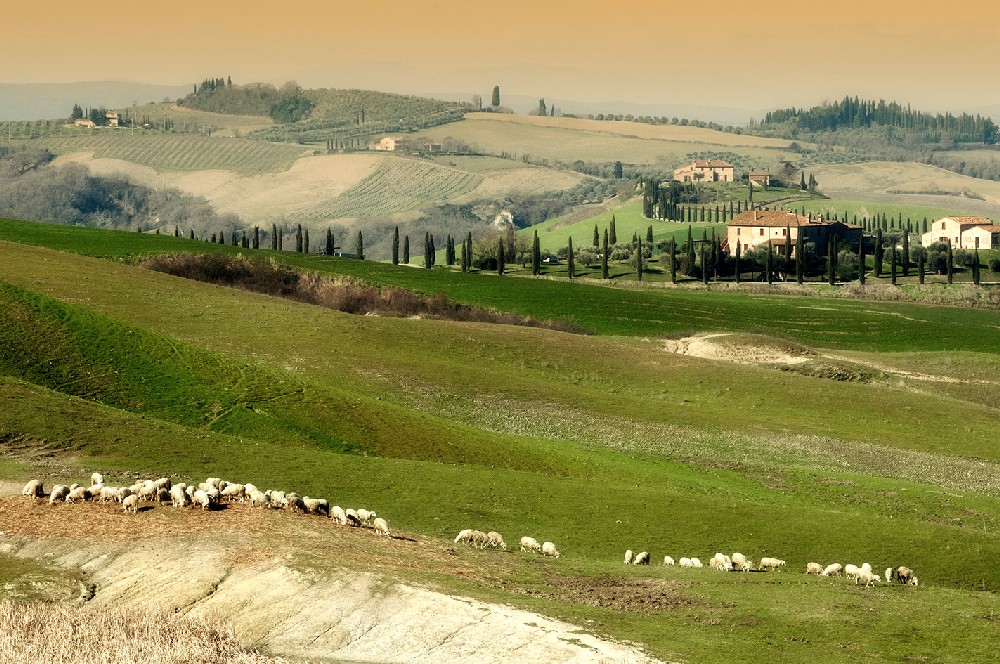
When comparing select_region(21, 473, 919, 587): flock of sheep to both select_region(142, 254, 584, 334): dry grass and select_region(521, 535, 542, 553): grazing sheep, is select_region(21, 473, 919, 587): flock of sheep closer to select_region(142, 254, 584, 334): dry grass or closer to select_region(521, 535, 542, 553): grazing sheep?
select_region(521, 535, 542, 553): grazing sheep

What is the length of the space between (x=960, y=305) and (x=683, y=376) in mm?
101277

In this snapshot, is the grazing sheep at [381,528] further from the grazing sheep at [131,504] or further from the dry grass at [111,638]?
the dry grass at [111,638]

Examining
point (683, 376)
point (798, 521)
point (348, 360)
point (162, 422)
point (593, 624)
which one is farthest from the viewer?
point (683, 376)

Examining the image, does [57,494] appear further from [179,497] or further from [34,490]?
[179,497]

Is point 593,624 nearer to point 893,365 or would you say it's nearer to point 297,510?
point 297,510

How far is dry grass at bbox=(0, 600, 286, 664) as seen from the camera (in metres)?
25.0

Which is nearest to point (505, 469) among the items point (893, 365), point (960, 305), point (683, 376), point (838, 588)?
point (838, 588)

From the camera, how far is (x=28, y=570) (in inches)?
1228

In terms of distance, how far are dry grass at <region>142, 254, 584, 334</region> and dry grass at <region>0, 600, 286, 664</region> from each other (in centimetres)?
8549

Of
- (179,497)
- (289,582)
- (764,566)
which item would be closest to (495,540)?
(764,566)

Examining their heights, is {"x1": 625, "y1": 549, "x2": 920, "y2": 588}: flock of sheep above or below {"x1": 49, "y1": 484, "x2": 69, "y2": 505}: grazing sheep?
below

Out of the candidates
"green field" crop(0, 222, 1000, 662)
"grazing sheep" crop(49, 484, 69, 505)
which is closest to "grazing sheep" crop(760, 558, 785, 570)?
"green field" crop(0, 222, 1000, 662)

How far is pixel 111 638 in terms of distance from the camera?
25.7m

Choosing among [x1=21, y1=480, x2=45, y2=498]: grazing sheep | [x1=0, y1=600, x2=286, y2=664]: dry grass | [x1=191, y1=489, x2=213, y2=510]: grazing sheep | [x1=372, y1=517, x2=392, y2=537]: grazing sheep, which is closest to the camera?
[x1=0, y1=600, x2=286, y2=664]: dry grass
